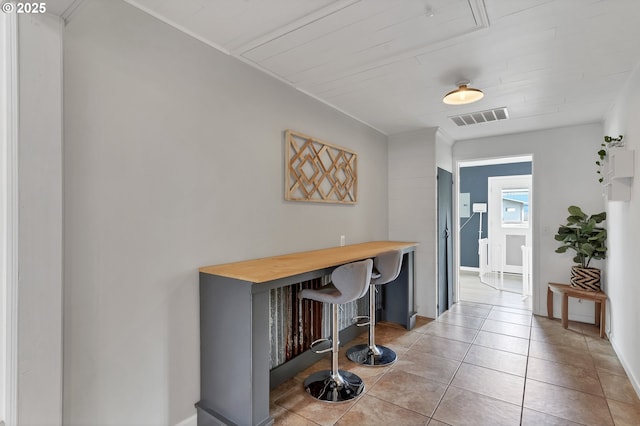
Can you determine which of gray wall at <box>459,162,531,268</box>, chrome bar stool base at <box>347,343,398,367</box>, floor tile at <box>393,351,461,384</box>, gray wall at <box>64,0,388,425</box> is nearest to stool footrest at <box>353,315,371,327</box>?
chrome bar stool base at <box>347,343,398,367</box>

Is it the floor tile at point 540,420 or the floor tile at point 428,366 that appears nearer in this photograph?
the floor tile at point 540,420

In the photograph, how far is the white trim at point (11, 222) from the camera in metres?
1.21

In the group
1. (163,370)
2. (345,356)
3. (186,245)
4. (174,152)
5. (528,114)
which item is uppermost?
(528,114)

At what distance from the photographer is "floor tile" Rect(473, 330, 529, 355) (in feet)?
10.1

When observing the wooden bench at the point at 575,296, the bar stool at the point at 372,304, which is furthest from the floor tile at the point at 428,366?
the wooden bench at the point at 575,296

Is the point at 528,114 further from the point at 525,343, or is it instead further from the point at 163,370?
the point at 163,370

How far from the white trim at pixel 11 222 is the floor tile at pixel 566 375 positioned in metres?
3.27

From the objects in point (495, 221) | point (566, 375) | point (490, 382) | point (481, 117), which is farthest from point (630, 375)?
point (495, 221)

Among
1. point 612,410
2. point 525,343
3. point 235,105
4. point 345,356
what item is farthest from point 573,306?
point 235,105

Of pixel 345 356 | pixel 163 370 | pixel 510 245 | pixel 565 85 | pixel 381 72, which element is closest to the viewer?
pixel 163 370

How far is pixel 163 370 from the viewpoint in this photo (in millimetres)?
1781

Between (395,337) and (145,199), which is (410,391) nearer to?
(395,337)

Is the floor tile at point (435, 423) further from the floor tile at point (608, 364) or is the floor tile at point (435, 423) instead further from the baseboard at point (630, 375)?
the floor tile at point (608, 364)

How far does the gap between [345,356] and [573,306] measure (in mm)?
3117
